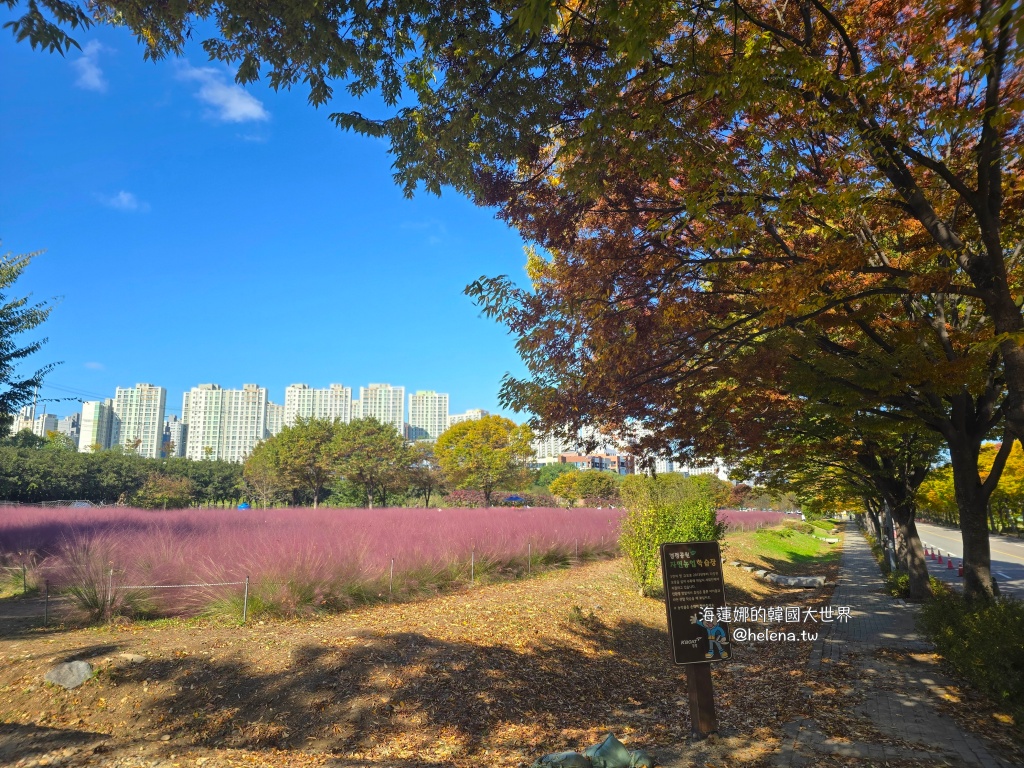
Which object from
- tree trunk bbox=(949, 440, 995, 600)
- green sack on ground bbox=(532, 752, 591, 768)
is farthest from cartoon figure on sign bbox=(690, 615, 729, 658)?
tree trunk bbox=(949, 440, 995, 600)

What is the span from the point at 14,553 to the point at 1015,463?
161 feet

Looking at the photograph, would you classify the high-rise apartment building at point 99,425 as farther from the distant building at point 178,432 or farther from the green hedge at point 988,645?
the green hedge at point 988,645

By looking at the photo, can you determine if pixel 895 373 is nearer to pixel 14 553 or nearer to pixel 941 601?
pixel 941 601

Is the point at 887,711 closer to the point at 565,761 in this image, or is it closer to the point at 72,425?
the point at 565,761

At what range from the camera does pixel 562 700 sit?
22.8 feet

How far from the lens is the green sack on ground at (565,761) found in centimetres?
426

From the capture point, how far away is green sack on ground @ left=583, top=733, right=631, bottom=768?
439 cm

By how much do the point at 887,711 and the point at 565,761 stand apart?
3.83 metres

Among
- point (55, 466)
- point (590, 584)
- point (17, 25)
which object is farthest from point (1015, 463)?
point (55, 466)

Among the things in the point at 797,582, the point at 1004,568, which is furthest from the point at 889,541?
the point at 1004,568

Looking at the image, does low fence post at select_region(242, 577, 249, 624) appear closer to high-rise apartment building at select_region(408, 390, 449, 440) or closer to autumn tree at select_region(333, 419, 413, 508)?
autumn tree at select_region(333, 419, 413, 508)

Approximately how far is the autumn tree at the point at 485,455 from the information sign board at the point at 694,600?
3421 cm

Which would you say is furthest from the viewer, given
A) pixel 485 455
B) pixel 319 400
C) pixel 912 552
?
pixel 319 400

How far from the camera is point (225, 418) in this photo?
13112 centimetres
